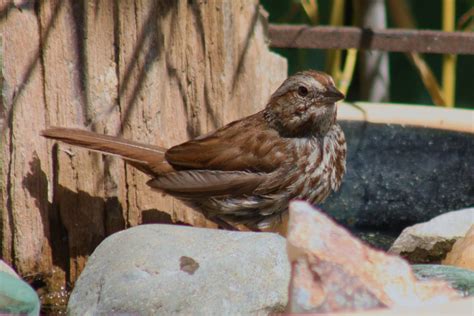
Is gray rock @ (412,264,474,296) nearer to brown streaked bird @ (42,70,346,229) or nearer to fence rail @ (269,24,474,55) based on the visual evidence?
brown streaked bird @ (42,70,346,229)

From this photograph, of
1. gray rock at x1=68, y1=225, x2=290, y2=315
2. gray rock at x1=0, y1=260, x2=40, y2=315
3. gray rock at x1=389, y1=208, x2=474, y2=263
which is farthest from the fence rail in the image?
gray rock at x1=0, y1=260, x2=40, y2=315

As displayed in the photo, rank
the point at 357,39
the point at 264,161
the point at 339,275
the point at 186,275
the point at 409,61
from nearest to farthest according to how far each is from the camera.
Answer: the point at 339,275 → the point at 186,275 → the point at 264,161 → the point at 357,39 → the point at 409,61

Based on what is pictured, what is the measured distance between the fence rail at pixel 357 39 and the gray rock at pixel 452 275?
2659mm

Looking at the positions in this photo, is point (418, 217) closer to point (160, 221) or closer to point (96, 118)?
point (160, 221)

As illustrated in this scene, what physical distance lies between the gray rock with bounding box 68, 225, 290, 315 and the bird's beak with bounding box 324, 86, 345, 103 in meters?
0.97

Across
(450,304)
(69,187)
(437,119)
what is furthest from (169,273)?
(437,119)

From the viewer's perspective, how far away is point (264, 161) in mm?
4977

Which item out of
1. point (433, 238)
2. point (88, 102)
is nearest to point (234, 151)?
point (88, 102)

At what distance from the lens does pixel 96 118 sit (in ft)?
15.2

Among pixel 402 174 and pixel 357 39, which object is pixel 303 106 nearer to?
pixel 402 174

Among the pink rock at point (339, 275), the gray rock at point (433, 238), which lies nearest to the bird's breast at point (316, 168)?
the gray rock at point (433, 238)

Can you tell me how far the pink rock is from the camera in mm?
2543

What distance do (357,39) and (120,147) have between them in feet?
8.26

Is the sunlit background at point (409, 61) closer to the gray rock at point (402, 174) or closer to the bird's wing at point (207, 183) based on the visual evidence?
the gray rock at point (402, 174)
